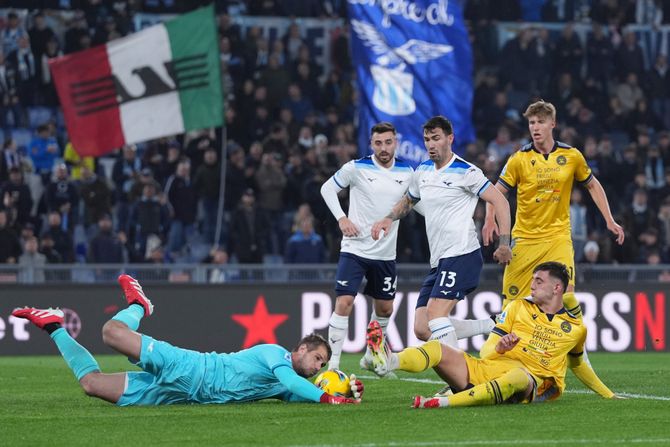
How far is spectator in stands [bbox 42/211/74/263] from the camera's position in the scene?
20.9 metres

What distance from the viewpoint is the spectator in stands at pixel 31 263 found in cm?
1986

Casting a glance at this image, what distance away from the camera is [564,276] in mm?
10250

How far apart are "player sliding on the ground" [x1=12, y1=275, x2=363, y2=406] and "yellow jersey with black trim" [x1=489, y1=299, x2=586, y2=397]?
1.25 meters

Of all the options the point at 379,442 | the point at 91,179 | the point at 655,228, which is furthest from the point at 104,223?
the point at 379,442

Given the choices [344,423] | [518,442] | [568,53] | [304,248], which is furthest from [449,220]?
[568,53]

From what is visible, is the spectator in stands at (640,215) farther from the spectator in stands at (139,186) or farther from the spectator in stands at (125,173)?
the spectator in stands at (125,173)

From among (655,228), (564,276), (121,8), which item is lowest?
(655,228)

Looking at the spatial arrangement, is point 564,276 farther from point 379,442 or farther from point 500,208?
point 379,442

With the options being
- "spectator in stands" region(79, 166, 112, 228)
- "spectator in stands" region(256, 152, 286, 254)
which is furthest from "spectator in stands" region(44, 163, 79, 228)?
"spectator in stands" region(256, 152, 286, 254)

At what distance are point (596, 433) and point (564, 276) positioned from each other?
1877 millimetres

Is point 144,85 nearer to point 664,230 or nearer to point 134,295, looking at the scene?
point 664,230

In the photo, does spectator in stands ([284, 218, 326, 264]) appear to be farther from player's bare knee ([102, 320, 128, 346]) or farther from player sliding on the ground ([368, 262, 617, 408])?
player's bare knee ([102, 320, 128, 346])

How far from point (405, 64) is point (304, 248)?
3.31 m

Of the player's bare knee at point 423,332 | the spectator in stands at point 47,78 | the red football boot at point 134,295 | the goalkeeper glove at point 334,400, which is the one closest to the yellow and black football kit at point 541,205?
the player's bare knee at point 423,332
